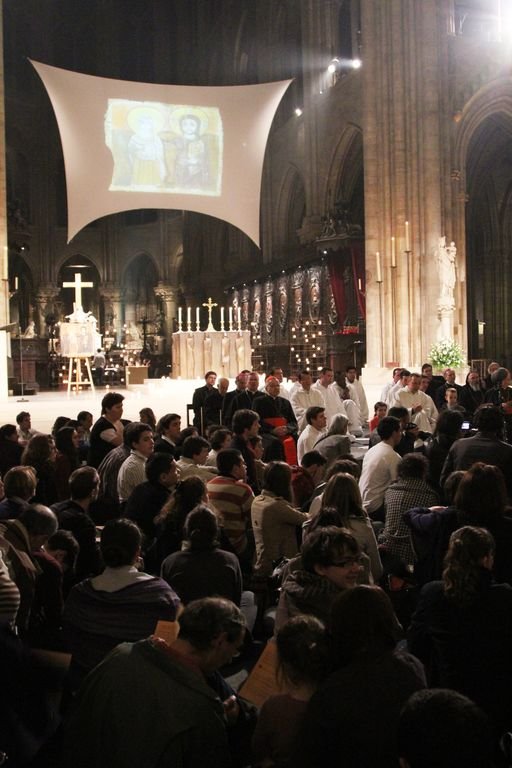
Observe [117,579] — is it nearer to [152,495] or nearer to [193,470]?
[152,495]

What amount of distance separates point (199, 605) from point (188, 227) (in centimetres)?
3388

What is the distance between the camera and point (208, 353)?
19.5 meters

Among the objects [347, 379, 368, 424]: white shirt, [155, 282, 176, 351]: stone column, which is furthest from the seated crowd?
[155, 282, 176, 351]: stone column

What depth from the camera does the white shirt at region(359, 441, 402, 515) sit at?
6.15 metres

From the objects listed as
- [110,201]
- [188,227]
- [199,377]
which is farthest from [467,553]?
[188,227]

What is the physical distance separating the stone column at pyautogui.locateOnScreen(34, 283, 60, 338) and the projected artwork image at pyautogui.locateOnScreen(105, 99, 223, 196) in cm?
1469

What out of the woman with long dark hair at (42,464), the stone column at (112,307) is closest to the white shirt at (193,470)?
the woman with long dark hair at (42,464)

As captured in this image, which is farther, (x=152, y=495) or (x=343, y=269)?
(x=343, y=269)

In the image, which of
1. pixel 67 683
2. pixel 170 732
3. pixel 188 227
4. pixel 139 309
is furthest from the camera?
pixel 139 309

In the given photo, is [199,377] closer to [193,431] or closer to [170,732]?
[193,431]

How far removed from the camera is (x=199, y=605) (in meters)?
2.46

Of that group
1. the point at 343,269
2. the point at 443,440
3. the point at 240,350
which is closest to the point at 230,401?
the point at 443,440

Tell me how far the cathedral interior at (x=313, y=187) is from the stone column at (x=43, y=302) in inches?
3.5

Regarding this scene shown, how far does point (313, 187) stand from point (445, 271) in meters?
7.60
